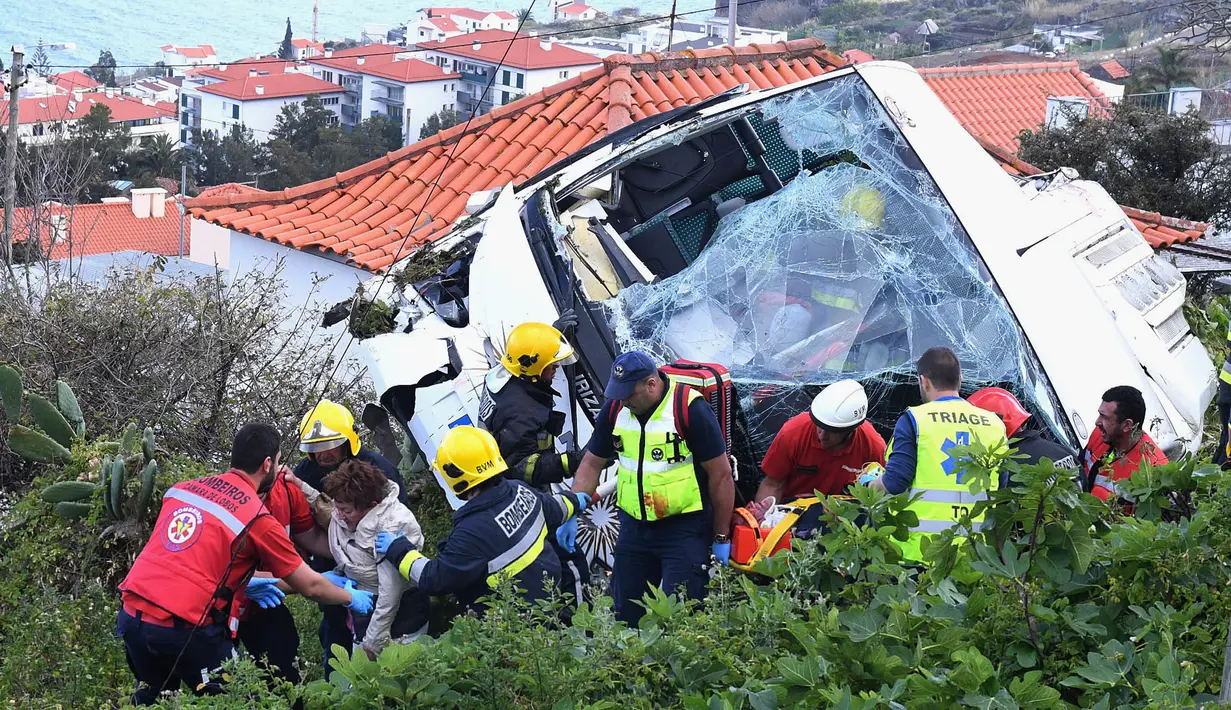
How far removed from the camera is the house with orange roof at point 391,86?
78.8 m

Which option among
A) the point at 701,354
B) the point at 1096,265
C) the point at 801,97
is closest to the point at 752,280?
the point at 701,354

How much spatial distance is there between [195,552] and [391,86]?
78713 mm

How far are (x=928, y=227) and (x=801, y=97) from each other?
1.20m

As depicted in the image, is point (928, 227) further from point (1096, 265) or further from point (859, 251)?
point (1096, 265)

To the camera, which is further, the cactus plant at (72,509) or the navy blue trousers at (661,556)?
the cactus plant at (72,509)

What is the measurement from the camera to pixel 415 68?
79.6 m

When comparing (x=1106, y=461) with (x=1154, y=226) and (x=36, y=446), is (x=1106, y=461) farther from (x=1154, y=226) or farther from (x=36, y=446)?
(x=1154, y=226)

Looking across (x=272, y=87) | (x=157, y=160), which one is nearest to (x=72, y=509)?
(x=157, y=160)

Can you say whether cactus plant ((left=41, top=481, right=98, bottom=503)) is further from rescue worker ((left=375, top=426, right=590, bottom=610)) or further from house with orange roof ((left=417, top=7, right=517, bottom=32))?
house with orange roof ((left=417, top=7, right=517, bottom=32))

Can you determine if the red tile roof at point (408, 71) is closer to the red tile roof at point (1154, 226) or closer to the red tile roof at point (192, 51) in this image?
the red tile roof at point (192, 51)

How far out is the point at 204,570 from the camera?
405 centimetres

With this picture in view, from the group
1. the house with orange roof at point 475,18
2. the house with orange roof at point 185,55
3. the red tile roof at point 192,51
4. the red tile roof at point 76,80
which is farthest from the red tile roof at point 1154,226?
the house with orange roof at point 475,18

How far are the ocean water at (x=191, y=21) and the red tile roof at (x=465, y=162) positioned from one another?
95917 millimetres


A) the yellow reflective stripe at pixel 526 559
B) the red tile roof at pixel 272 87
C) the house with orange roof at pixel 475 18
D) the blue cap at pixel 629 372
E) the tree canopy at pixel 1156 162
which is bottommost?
the red tile roof at pixel 272 87
